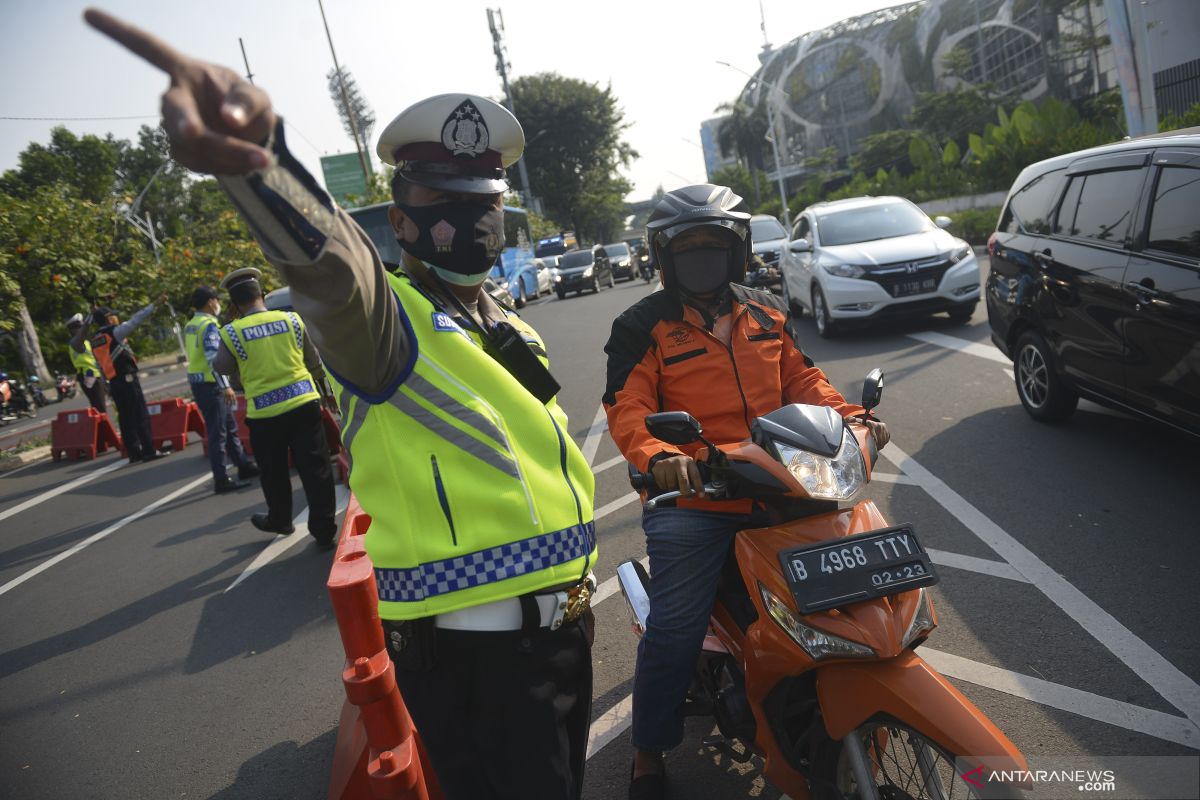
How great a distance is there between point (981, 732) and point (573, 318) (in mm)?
19380

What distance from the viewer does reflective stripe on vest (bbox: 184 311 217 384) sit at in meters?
7.95

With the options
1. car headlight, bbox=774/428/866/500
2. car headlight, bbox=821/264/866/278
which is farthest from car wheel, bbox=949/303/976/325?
car headlight, bbox=774/428/866/500

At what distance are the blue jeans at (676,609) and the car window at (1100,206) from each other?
145 inches

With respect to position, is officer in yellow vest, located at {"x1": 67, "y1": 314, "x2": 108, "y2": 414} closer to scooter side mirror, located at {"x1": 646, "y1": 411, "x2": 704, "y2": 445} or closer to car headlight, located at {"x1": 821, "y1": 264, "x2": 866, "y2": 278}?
car headlight, located at {"x1": 821, "y1": 264, "x2": 866, "y2": 278}

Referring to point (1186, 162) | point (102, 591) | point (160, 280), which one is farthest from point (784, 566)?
point (160, 280)

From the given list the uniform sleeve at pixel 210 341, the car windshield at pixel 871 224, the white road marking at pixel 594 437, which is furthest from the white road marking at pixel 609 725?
the car windshield at pixel 871 224

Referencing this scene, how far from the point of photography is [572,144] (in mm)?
63906

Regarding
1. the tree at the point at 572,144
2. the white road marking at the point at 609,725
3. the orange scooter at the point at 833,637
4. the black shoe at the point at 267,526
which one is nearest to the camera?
the orange scooter at the point at 833,637

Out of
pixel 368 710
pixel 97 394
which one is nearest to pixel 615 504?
pixel 368 710

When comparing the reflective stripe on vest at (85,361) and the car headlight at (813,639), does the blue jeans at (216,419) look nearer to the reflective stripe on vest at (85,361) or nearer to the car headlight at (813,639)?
the reflective stripe on vest at (85,361)

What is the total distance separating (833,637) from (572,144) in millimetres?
65075

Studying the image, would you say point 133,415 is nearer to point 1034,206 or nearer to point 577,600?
point 1034,206

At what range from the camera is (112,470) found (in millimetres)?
11383

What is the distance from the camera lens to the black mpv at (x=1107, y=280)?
4.29m
